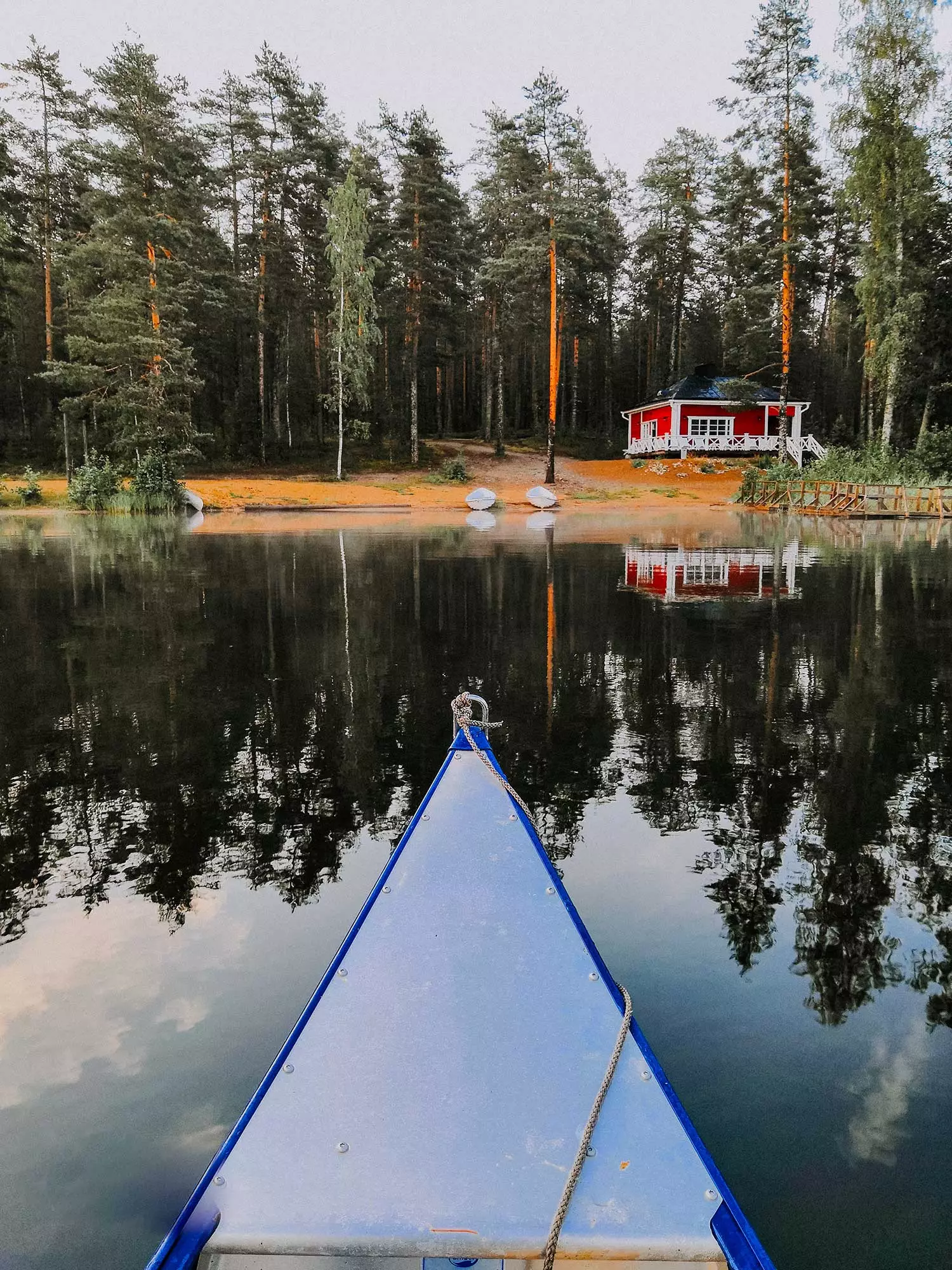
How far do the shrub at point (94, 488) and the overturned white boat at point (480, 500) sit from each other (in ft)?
47.5

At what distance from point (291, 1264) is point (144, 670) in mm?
8047

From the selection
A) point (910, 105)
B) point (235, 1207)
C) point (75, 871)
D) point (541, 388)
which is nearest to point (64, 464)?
point (541, 388)

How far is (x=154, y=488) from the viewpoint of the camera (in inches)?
1455

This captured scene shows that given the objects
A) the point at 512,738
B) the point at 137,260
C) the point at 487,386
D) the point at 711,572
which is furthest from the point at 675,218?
the point at 512,738

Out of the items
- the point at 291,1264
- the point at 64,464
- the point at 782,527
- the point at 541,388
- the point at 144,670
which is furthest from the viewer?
the point at 541,388

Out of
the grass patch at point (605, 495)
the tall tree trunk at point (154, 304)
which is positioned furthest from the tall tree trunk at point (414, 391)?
the tall tree trunk at point (154, 304)

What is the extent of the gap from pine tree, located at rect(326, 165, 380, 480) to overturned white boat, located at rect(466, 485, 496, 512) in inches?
272

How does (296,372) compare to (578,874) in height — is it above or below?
above

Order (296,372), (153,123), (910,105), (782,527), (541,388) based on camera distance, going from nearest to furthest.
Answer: (782,527) → (910,105) → (153,123) → (296,372) → (541,388)

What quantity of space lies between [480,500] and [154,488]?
13.3 metres

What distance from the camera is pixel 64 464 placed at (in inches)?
1912

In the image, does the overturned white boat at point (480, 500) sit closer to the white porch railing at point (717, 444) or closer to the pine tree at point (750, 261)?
the pine tree at point (750, 261)

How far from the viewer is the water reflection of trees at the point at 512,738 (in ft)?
15.7

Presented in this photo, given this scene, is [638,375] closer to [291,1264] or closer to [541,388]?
[541,388]
